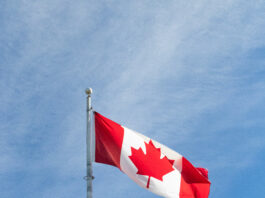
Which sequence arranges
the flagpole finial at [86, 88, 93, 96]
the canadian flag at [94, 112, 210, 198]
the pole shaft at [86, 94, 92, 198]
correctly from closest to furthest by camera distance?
the pole shaft at [86, 94, 92, 198] → the canadian flag at [94, 112, 210, 198] → the flagpole finial at [86, 88, 93, 96]

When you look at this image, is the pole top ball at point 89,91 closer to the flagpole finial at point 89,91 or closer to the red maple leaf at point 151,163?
the flagpole finial at point 89,91

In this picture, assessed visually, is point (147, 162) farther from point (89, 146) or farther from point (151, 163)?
point (89, 146)

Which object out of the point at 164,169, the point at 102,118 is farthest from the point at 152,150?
the point at 102,118

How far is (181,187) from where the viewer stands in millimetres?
21312

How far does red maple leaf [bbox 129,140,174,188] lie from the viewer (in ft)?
67.7

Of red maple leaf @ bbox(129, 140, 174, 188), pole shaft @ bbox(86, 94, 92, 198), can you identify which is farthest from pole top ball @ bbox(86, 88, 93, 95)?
red maple leaf @ bbox(129, 140, 174, 188)

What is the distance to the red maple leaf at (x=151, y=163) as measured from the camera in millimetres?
20641

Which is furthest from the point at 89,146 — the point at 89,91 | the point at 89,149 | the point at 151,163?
the point at 151,163

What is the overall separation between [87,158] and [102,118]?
2244 millimetres

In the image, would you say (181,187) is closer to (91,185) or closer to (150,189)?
(150,189)

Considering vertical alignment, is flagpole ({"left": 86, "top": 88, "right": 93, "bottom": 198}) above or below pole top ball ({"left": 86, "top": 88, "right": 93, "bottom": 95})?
below

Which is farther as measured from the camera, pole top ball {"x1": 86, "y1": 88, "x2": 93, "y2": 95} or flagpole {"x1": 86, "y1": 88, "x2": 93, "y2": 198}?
pole top ball {"x1": 86, "y1": 88, "x2": 93, "y2": 95}

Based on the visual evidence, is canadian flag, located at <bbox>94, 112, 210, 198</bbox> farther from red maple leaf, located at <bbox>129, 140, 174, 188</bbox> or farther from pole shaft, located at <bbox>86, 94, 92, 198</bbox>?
pole shaft, located at <bbox>86, 94, 92, 198</bbox>

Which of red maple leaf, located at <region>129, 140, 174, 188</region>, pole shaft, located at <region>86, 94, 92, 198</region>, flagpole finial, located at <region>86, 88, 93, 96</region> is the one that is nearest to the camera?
pole shaft, located at <region>86, 94, 92, 198</region>
